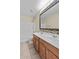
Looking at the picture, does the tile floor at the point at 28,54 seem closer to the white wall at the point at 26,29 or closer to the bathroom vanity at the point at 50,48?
the bathroom vanity at the point at 50,48

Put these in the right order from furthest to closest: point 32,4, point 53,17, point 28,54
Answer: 1. point 32,4
2. point 28,54
3. point 53,17

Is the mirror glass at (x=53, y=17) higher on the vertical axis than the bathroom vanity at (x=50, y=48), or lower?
higher

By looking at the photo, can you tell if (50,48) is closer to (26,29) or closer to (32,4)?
(32,4)

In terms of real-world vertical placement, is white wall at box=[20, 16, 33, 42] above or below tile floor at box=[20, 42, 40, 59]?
above

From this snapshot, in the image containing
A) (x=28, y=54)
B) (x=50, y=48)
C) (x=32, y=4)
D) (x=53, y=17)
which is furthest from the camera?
(x=32, y=4)

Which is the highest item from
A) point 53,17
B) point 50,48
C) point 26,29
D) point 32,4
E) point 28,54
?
point 32,4

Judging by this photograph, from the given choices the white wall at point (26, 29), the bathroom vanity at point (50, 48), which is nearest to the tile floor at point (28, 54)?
the bathroom vanity at point (50, 48)

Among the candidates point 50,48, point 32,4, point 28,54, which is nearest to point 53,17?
point 50,48

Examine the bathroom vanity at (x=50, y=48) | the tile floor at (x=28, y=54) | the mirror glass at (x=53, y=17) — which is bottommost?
the tile floor at (x=28, y=54)

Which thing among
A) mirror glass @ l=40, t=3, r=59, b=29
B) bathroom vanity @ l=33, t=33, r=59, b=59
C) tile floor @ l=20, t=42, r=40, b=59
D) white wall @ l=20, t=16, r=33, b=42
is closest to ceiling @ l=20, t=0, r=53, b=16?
mirror glass @ l=40, t=3, r=59, b=29

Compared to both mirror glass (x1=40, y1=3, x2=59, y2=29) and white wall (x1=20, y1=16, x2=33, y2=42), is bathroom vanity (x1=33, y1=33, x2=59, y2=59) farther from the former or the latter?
white wall (x1=20, y1=16, x2=33, y2=42)
